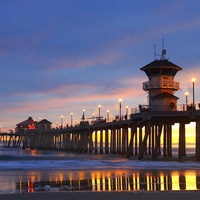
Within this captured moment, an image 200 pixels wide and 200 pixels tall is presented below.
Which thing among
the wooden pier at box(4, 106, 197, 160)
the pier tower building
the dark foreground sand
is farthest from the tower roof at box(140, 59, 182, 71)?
the dark foreground sand

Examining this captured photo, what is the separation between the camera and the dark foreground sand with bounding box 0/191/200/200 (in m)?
13.7

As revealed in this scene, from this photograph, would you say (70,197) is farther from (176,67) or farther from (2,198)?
(176,67)

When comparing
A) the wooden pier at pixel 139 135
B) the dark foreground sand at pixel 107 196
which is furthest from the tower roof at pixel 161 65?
the dark foreground sand at pixel 107 196

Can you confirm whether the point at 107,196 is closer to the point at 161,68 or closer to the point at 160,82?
the point at 160,82

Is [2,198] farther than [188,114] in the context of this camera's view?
No

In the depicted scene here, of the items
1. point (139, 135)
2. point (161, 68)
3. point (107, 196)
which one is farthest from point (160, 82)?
point (107, 196)

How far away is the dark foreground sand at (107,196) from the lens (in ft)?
44.9

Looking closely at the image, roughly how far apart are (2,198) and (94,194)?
10.2 feet

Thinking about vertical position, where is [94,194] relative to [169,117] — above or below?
below

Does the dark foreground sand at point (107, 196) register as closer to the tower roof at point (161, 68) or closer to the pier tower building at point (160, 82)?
the pier tower building at point (160, 82)

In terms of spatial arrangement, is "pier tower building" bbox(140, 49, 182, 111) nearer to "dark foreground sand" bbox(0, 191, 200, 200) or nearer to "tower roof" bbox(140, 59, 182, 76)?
"tower roof" bbox(140, 59, 182, 76)

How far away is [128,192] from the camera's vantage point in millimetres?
15234

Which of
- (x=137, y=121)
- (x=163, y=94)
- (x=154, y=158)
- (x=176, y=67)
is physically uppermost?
(x=176, y=67)

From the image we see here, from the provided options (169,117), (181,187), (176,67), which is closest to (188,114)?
(169,117)
